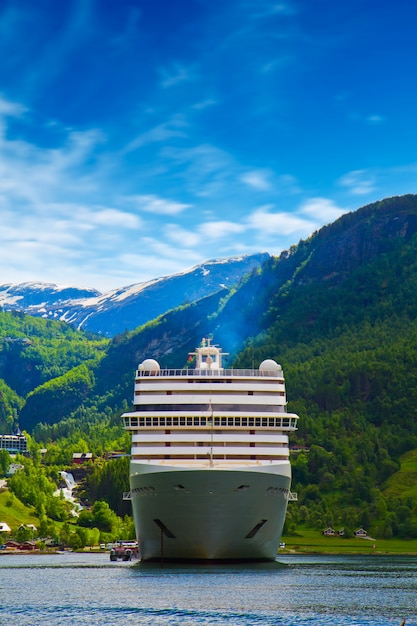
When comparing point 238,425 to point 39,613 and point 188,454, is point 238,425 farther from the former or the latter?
point 39,613

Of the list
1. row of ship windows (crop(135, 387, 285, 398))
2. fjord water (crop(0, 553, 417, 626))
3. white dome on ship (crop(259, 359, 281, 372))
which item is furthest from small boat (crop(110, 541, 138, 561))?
white dome on ship (crop(259, 359, 281, 372))

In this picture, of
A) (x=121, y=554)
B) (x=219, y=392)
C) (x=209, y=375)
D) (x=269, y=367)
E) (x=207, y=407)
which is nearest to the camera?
(x=207, y=407)

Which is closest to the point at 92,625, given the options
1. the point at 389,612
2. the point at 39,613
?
the point at 39,613

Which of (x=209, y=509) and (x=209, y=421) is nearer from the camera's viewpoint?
(x=209, y=509)

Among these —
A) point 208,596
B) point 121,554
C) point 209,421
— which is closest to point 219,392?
point 209,421

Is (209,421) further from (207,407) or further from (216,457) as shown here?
(216,457)

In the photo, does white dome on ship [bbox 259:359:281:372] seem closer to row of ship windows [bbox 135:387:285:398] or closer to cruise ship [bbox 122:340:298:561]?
cruise ship [bbox 122:340:298:561]

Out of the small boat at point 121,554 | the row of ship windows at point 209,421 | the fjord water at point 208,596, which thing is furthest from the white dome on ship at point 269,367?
the small boat at point 121,554
